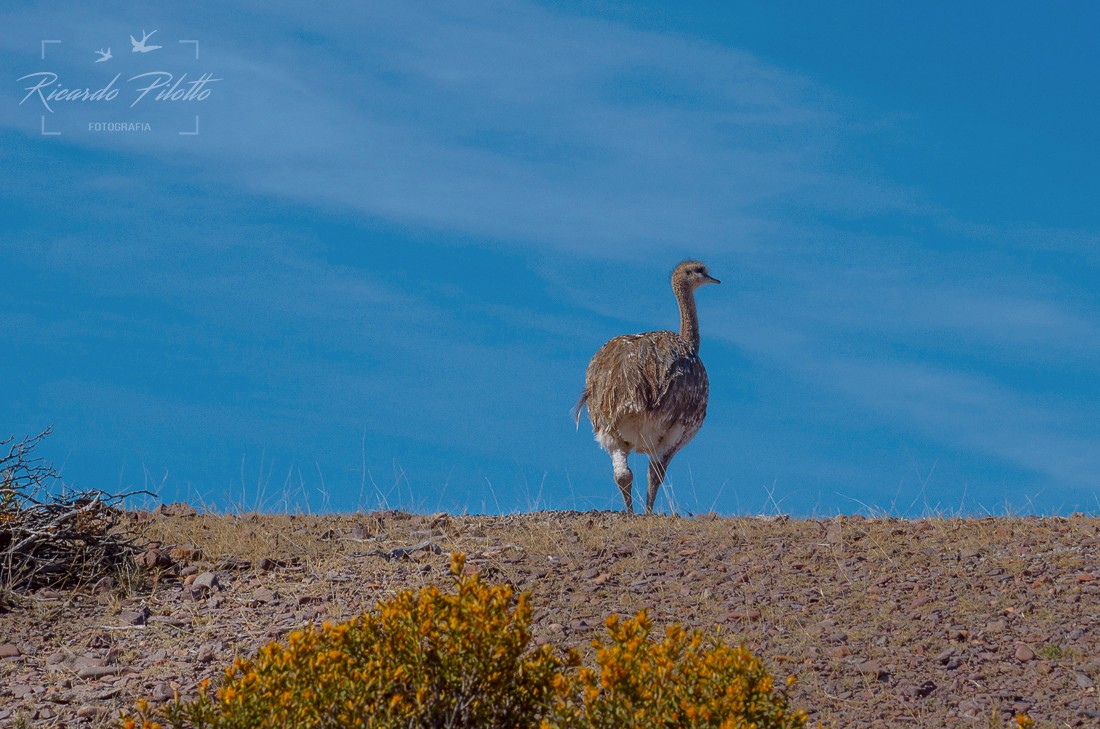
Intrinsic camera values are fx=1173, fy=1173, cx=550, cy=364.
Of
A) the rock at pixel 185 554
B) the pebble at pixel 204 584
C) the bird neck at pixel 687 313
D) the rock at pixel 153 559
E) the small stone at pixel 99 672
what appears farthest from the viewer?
the bird neck at pixel 687 313

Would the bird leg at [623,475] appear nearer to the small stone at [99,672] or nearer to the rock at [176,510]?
the rock at [176,510]

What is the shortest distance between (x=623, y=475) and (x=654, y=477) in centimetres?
38

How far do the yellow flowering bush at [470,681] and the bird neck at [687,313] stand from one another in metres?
12.2

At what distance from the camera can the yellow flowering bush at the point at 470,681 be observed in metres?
4.59

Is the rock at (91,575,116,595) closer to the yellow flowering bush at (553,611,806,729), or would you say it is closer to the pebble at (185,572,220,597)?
the pebble at (185,572,220,597)

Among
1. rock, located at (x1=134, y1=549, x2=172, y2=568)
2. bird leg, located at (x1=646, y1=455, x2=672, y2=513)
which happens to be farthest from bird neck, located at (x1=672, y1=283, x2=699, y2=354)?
rock, located at (x1=134, y1=549, x2=172, y2=568)

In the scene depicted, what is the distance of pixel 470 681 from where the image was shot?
16.1 feet

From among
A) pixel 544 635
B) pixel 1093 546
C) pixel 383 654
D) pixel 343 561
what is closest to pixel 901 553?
pixel 1093 546

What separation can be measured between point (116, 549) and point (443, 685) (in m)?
6.28

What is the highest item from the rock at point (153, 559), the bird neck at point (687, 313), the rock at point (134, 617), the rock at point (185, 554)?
the bird neck at point (687, 313)

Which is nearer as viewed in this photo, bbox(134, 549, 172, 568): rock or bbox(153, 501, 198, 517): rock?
bbox(134, 549, 172, 568): rock

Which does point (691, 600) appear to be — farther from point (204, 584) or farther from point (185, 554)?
point (185, 554)

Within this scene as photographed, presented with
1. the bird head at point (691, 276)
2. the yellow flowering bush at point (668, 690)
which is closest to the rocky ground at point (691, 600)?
the yellow flowering bush at point (668, 690)

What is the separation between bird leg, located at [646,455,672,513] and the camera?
1427 cm
